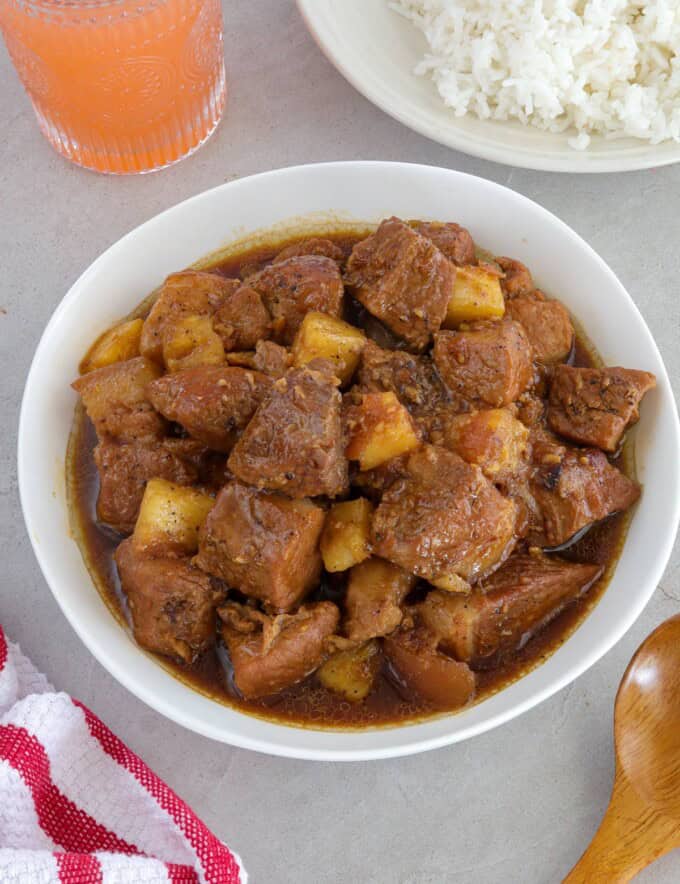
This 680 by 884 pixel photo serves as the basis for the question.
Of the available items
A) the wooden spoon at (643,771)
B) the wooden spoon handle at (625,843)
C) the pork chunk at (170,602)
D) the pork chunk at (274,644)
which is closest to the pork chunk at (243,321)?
the pork chunk at (170,602)

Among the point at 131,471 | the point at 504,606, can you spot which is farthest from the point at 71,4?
the point at 504,606

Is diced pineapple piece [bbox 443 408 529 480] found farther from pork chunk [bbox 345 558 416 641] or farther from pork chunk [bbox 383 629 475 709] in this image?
pork chunk [bbox 383 629 475 709]

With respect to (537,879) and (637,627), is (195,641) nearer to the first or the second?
(537,879)

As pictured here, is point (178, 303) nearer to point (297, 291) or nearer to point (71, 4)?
point (297, 291)

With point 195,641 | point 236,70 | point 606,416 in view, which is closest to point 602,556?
point 606,416

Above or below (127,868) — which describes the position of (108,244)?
above

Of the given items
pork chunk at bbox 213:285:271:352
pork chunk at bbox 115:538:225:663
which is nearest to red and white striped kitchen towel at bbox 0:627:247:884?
pork chunk at bbox 115:538:225:663
